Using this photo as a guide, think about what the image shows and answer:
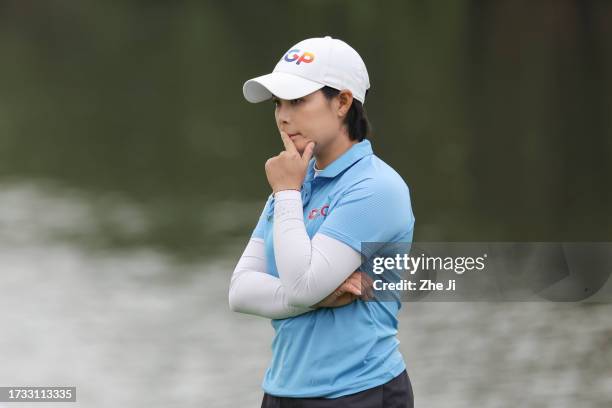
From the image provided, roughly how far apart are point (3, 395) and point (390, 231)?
6.99ft

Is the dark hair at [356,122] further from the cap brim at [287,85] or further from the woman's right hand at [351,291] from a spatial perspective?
the woman's right hand at [351,291]

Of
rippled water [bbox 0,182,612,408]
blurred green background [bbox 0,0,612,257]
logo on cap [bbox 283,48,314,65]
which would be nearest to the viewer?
logo on cap [bbox 283,48,314,65]

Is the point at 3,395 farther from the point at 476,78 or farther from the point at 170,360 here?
the point at 476,78

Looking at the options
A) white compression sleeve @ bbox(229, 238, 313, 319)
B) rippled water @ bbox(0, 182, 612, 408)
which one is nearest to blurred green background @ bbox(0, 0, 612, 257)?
rippled water @ bbox(0, 182, 612, 408)

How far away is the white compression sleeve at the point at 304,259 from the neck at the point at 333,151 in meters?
0.13

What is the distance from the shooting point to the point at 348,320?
5.93 ft

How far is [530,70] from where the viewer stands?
33.9 feet

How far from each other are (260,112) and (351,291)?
6.60m

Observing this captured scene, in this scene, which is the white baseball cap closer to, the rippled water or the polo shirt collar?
the polo shirt collar

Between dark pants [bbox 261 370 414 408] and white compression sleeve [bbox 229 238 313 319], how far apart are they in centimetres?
14

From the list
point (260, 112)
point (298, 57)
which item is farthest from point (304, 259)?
point (260, 112)

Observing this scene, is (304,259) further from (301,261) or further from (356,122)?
(356,122)

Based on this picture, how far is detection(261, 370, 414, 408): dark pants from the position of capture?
1.78 m

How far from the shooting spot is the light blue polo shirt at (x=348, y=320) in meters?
1.78
